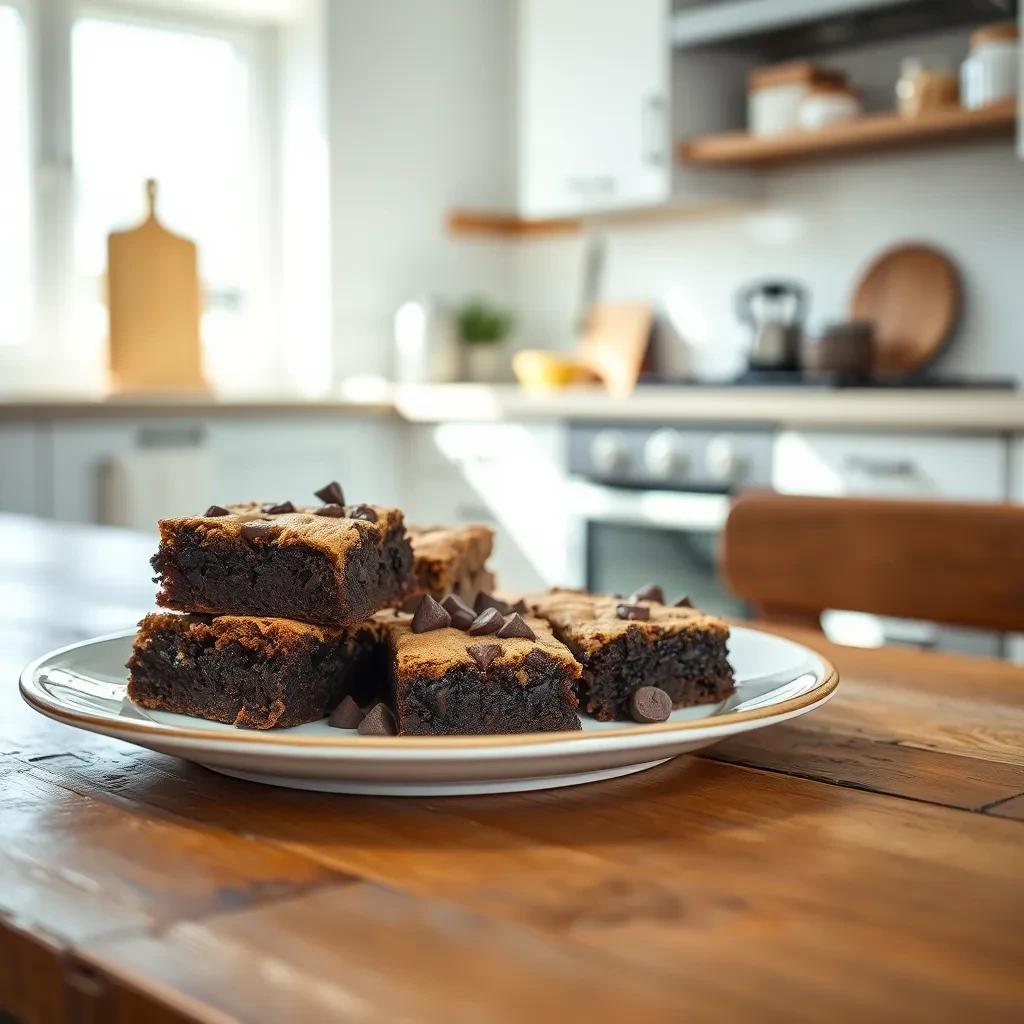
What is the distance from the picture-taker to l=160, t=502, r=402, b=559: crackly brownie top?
713 mm

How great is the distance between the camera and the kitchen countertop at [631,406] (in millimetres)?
2678

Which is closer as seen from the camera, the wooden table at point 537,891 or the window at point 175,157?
the wooden table at point 537,891

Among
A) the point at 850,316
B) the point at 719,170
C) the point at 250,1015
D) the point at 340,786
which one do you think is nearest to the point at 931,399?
the point at 850,316

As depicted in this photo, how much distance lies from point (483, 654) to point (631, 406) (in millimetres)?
2635

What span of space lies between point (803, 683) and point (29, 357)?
3.47m

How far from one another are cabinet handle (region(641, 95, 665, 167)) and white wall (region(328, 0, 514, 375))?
0.94 meters

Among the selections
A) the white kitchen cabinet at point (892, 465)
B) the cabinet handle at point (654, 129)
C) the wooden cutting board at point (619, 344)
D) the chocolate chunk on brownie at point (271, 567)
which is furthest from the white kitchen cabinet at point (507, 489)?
the chocolate chunk on brownie at point (271, 567)

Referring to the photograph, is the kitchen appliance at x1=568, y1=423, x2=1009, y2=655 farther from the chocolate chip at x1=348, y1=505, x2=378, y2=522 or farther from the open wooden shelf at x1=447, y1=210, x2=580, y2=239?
the chocolate chip at x1=348, y1=505, x2=378, y2=522

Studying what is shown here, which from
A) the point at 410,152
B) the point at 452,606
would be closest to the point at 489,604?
the point at 452,606

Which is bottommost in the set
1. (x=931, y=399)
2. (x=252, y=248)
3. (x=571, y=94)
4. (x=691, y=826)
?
(x=691, y=826)

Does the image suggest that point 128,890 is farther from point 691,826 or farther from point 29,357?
point 29,357

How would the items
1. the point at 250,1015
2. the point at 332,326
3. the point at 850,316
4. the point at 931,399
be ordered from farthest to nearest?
the point at 332,326
the point at 850,316
the point at 931,399
the point at 250,1015

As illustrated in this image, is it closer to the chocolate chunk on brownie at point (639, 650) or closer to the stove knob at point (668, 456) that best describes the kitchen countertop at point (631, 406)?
the stove knob at point (668, 456)

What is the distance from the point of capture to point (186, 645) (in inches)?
27.7
